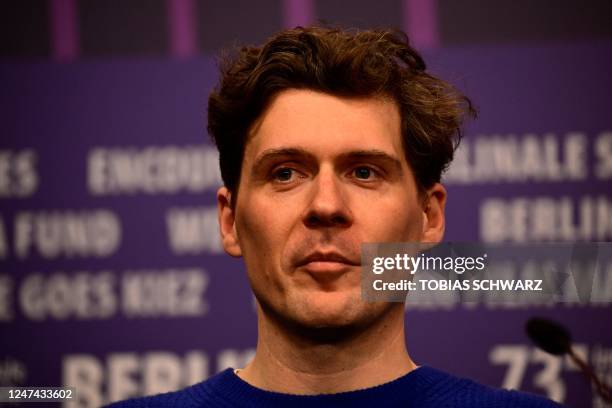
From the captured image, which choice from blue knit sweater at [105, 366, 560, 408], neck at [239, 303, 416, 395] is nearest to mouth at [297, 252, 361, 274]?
neck at [239, 303, 416, 395]

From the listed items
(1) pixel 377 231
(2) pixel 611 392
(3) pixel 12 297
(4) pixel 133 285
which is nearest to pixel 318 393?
(1) pixel 377 231

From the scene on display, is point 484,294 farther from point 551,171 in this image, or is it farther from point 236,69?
point 551,171

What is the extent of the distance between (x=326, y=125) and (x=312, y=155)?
6cm

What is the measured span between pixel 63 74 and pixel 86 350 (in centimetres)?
90

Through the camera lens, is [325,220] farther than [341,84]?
No

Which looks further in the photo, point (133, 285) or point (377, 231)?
point (133, 285)

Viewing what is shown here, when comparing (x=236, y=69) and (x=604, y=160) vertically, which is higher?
(x=236, y=69)

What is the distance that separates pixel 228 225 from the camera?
184 cm

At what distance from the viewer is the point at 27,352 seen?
302 centimetres

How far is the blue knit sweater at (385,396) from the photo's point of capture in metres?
1.63

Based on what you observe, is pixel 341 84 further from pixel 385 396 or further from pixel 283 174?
pixel 385 396

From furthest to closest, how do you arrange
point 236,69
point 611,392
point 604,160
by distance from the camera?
point 604,160 → point 236,69 → point 611,392

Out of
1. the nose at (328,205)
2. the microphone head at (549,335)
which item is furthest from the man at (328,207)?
the microphone head at (549,335)

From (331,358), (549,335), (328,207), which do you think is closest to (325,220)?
(328,207)
